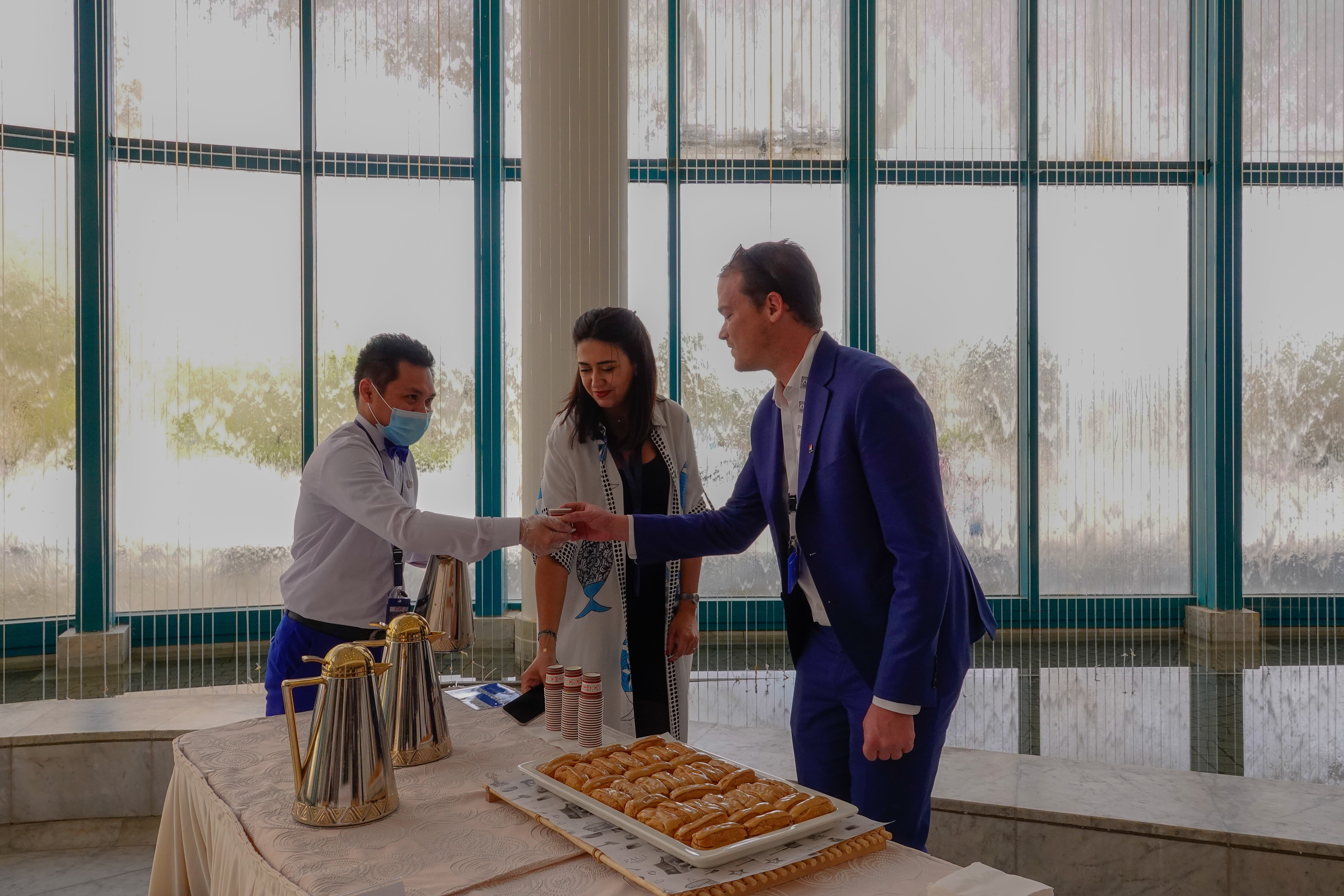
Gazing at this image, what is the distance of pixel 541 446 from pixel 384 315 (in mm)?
1513

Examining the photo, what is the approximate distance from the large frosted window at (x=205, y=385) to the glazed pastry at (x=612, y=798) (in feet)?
15.0

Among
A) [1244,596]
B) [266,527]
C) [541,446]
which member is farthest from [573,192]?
[1244,596]

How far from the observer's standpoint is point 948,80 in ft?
19.0

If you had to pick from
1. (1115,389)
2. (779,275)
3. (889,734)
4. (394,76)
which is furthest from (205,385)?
(1115,389)

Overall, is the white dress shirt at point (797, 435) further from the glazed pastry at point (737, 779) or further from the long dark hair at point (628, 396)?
the long dark hair at point (628, 396)

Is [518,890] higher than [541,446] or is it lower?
lower

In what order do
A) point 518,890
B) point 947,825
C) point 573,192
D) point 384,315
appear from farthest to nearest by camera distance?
point 384,315
point 573,192
point 947,825
point 518,890

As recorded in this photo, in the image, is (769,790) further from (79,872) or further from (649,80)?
(649,80)

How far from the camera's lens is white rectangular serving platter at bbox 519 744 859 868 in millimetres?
1148

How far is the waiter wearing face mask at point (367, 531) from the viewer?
7.32 feet

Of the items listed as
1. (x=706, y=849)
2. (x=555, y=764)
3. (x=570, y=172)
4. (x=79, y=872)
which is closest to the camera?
(x=706, y=849)

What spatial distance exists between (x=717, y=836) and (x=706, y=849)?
0.09ft

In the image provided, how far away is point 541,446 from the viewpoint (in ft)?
15.9

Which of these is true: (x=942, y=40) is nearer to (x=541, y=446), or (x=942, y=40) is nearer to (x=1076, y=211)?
(x=1076, y=211)
